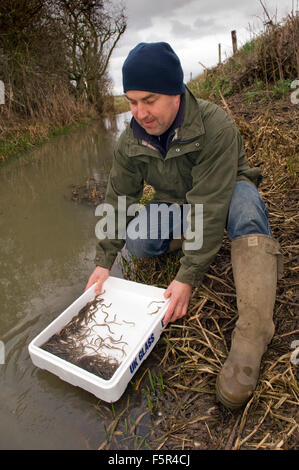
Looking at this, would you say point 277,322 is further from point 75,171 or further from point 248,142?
point 75,171

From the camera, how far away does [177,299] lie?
65.2 inches

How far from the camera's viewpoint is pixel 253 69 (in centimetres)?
529

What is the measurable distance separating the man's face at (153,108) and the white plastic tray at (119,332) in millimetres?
957

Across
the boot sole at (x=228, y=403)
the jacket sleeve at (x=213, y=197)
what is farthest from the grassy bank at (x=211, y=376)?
the jacket sleeve at (x=213, y=197)

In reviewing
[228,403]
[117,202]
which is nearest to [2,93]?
[117,202]

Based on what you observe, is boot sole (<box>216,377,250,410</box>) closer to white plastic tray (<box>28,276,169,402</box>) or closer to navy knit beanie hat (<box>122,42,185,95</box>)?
white plastic tray (<box>28,276,169,402</box>)

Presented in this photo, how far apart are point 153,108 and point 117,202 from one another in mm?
674

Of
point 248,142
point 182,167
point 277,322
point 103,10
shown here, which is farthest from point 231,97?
point 103,10

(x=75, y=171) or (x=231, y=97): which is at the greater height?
(x=231, y=97)

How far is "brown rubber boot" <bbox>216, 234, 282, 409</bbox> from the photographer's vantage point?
4.44 feet

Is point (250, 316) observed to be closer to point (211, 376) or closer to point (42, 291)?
point (211, 376)

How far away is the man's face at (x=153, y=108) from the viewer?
1.50 m

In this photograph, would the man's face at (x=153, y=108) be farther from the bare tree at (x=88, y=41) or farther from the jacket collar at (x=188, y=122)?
the bare tree at (x=88, y=41)

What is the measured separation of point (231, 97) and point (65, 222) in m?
3.89
